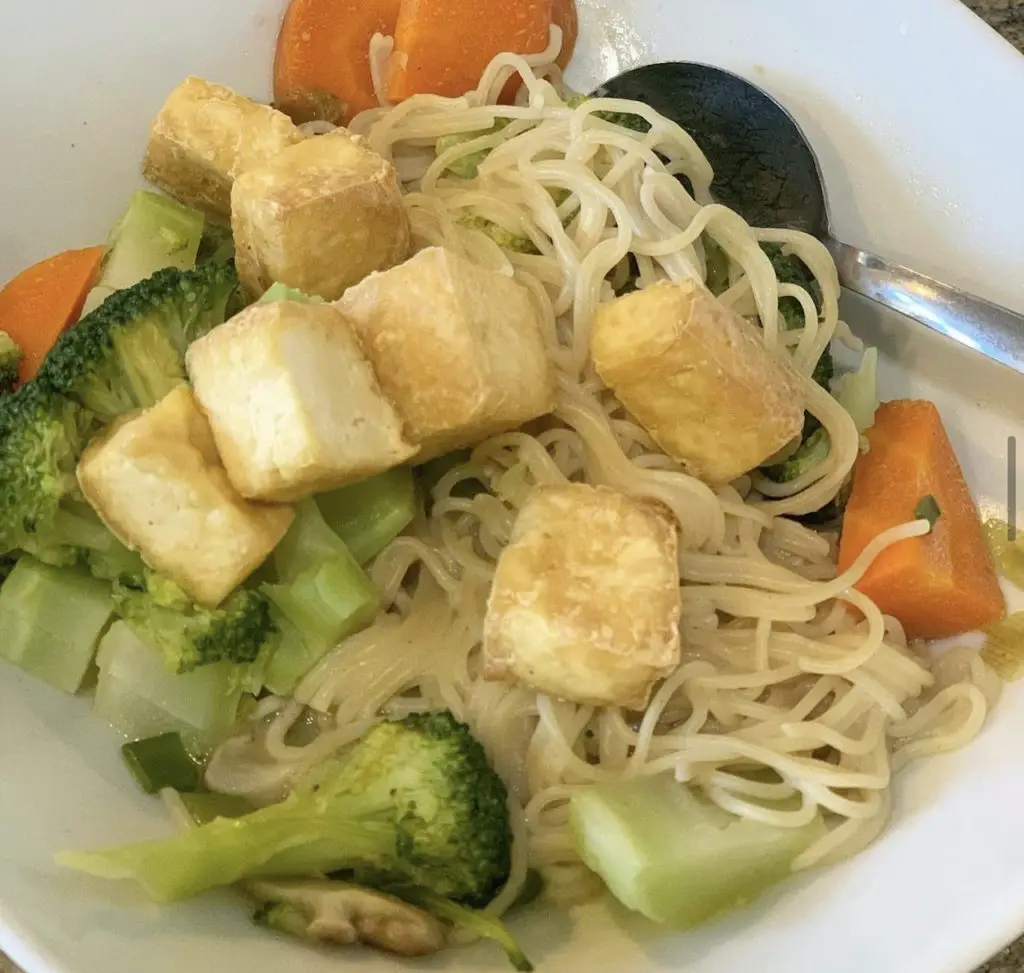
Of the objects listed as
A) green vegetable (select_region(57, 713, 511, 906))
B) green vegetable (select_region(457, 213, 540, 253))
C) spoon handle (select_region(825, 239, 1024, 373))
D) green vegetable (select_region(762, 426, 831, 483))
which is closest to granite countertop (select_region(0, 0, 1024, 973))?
spoon handle (select_region(825, 239, 1024, 373))

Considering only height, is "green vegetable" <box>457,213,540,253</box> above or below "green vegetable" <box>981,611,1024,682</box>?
above

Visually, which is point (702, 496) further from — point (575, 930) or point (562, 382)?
point (575, 930)

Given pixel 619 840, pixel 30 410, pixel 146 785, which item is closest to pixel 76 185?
pixel 30 410

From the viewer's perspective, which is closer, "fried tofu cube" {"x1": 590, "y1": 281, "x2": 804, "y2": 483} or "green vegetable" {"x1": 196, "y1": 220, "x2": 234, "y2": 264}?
"fried tofu cube" {"x1": 590, "y1": 281, "x2": 804, "y2": 483}

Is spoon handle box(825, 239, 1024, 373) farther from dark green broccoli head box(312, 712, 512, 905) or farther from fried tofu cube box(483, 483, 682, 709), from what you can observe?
dark green broccoli head box(312, 712, 512, 905)

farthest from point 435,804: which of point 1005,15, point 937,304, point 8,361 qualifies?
point 1005,15

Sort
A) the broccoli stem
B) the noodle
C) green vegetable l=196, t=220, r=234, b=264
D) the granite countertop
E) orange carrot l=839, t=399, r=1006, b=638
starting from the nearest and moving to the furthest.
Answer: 1. the broccoli stem
2. the noodle
3. orange carrot l=839, t=399, r=1006, b=638
4. green vegetable l=196, t=220, r=234, b=264
5. the granite countertop
